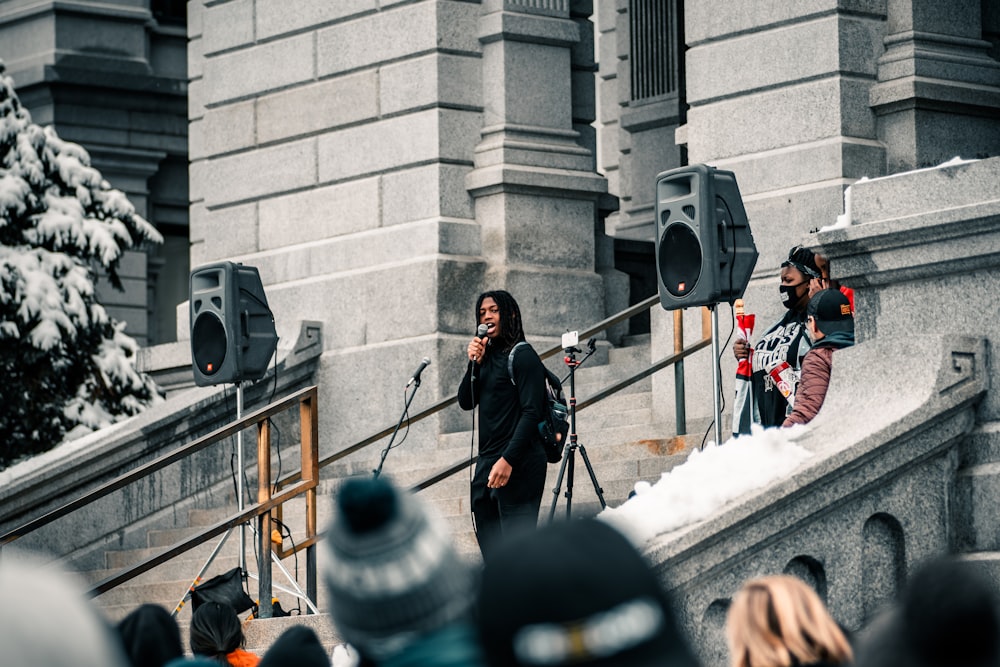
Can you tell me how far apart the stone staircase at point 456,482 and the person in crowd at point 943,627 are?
7.32m

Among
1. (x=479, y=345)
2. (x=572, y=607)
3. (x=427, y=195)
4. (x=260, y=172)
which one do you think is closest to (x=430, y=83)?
(x=427, y=195)

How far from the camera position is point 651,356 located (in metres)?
13.6

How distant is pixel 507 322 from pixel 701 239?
3.64 ft

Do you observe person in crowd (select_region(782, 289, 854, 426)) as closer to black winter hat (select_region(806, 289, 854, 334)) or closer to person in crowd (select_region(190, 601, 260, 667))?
black winter hat (select_region(806, 289, 854, 334))

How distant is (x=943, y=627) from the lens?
2.27m

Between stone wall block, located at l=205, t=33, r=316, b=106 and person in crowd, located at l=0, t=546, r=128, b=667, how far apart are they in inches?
542

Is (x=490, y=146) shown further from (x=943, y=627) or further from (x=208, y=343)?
(x=943, y=627)

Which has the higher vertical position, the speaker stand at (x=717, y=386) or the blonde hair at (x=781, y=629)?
the speaker stand at (x=717, y=386)

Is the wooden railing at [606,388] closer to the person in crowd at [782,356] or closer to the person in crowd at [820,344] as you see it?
the person in crowd at [782,356]

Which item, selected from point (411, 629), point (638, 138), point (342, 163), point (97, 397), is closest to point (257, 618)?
point (342, 163)

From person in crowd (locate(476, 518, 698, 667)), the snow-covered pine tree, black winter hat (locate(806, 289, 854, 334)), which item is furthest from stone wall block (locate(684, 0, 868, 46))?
person in crowd (locate(476, 518, 698, 667))

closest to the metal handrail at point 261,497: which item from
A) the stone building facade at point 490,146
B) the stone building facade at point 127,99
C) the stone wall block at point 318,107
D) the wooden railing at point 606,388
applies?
the wooden railing at point 606,388

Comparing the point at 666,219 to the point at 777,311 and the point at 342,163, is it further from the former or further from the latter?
the point at 342,163

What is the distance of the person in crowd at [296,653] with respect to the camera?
137 inches
